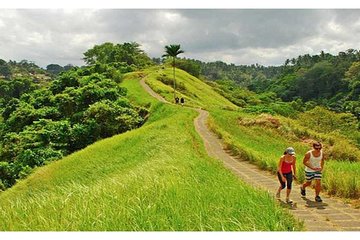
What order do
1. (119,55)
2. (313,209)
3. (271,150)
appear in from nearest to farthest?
(313,209) → (271,150) → (119,55)

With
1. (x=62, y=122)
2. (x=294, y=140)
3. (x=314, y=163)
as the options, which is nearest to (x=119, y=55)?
(x=62, y=122)

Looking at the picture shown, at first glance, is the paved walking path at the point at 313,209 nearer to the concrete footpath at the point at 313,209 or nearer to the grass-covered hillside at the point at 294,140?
the concrete footpath at the point at 313,209

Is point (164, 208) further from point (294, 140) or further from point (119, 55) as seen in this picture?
point (119, 55)

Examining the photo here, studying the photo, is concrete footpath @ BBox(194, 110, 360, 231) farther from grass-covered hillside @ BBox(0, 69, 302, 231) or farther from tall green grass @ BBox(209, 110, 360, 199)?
grass-covered hillside @ BBox(0, 69, 302, 231)

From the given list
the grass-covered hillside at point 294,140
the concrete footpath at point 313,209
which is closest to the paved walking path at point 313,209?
the concrete footpath at point 313,209

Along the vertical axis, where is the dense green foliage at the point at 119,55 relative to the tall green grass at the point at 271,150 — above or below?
above

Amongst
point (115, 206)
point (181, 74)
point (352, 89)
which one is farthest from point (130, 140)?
point (352, 89)

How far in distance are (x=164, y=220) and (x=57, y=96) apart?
131 ft

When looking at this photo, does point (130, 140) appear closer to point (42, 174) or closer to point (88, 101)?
point (42, 174)

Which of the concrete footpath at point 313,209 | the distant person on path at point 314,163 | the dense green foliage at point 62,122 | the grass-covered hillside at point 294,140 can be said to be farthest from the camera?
the dense green foliage at point 62,122

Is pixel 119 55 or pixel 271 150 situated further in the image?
pixel 119 55

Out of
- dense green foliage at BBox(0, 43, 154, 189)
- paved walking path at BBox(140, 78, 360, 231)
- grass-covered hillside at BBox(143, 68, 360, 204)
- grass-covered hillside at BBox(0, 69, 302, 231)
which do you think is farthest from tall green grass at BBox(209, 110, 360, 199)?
dense green foliage at BBox(0, 43, 154, 189)

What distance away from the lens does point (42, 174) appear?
76.3 ft

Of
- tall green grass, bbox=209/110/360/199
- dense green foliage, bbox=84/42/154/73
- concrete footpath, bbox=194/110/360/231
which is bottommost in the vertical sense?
concrete footpath, bbox=194/110/360/231
